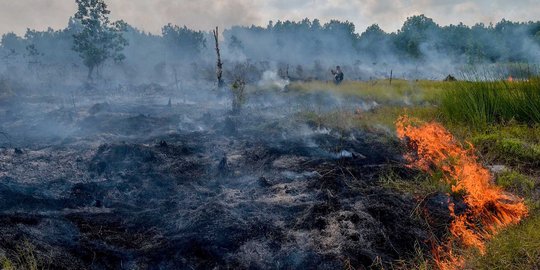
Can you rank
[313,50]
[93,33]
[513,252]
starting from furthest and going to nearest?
[313,50] < [93,33] < [513,252]

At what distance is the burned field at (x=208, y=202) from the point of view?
4.68 metres

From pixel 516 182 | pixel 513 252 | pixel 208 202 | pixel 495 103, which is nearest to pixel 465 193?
pixel 516 182

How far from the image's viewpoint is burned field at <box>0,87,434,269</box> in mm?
4684

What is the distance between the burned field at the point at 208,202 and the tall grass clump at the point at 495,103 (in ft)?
5.26

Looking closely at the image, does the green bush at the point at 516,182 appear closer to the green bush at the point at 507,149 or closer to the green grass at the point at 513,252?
the green bush at the point at 507,149

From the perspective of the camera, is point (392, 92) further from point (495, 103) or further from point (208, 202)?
point (208, 202)

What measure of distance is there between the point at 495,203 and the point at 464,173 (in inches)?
42.6

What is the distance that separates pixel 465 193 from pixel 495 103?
Answer: 11.1 feet

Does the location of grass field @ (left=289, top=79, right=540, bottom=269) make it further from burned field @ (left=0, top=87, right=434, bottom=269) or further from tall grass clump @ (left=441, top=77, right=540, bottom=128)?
burned field @ (left=0, top=87, right=434, bottom=269)

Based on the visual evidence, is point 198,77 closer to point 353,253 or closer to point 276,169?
point 276,169

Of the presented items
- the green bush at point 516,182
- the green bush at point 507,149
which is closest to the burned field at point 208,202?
the green bush at point 516,182

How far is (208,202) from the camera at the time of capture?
240 inches

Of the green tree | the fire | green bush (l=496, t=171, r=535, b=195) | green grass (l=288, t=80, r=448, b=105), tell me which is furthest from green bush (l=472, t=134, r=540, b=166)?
the green tree

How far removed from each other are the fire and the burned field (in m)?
0.36
